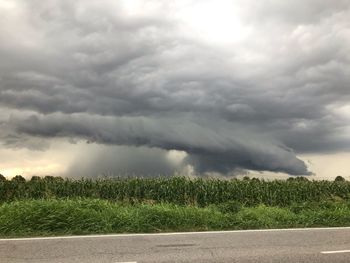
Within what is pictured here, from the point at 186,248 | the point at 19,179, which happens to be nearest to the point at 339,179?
the point at 19,179

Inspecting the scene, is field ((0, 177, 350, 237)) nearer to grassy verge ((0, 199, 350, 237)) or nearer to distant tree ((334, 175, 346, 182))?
grassy verge ((0, 199, 350, 237))

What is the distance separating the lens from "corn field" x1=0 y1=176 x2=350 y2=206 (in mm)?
25156

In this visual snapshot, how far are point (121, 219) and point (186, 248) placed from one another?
3.50 metres

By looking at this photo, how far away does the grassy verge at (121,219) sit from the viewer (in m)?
12.3

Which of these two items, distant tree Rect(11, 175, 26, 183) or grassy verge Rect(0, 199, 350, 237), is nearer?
grassy verge Rect(0, 199, 350, 237)

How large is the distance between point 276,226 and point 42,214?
684cm

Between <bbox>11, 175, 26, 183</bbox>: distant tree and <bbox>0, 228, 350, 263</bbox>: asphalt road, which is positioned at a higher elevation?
<bbox>11, 175, 26, 183</bbox>: distant tree

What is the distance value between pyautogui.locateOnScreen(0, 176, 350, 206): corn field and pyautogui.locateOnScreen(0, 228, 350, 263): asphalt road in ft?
42.5

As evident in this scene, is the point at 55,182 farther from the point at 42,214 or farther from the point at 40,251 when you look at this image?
the point at 40,251

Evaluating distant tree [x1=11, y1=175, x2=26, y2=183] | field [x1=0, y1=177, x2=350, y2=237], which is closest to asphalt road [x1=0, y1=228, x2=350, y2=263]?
field [x1=0, y1=177, x2=350, y2=237]

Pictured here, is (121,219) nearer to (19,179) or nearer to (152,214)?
(152,214)

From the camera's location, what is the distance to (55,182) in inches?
1046

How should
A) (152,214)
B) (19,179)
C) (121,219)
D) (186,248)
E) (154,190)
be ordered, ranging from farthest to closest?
1. (19,179)
2. (154,190)
3. (152,214)
4. (121,219)
5. (186,248)

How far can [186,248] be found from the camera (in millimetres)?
9891
